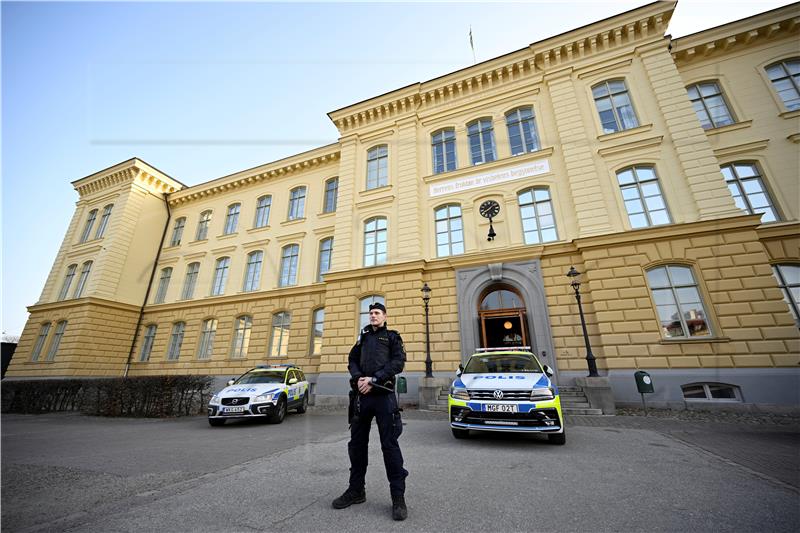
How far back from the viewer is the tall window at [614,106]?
43.5ft

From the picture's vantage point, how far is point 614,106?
13.6m

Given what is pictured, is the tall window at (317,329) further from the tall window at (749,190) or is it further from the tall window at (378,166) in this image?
the tall window at (749,190)

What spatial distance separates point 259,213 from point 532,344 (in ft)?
61.5

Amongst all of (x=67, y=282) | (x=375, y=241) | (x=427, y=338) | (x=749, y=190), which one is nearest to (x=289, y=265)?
(x=375, y=241)

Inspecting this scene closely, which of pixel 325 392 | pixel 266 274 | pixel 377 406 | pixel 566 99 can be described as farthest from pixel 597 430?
pixel 266 274

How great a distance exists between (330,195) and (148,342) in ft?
53.4

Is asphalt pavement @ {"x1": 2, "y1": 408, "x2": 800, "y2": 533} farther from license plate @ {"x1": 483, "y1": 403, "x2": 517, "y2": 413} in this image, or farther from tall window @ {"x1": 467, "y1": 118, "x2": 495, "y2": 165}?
tall window @ {"x1": 467, "y1": 118, "x2": 495, "y2": 165}

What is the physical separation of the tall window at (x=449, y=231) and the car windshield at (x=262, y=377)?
8134 millimetres

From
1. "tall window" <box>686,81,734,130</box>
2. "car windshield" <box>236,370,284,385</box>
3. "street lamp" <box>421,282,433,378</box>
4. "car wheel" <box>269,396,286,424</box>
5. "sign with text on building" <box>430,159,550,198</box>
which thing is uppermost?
"tall window" <box>686,81,734,130</box>

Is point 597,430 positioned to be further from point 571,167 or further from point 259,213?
point 259,213

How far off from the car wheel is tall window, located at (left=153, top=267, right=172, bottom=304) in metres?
18.4

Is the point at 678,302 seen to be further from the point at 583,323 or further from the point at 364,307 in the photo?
the point at 364,307

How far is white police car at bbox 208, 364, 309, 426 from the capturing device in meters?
8.82

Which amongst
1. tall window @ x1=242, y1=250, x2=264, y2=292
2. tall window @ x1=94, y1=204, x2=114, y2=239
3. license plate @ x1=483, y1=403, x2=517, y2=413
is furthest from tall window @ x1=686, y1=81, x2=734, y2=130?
tall window @ x1=94, y1=204, x2=114, y2=239
